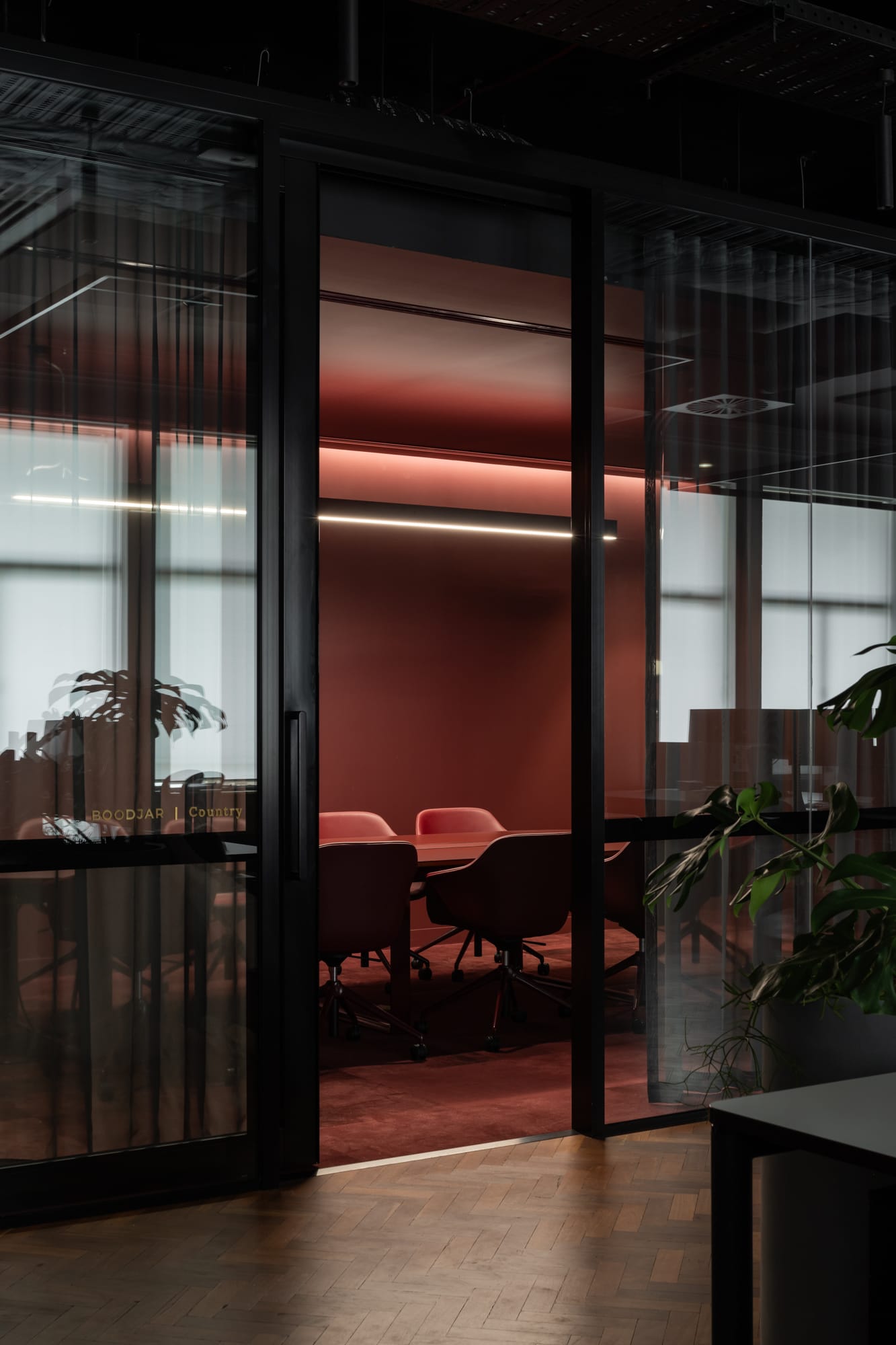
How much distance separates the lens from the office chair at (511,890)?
6.26m

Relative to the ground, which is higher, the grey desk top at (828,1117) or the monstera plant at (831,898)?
the monstera plant at (831,898)

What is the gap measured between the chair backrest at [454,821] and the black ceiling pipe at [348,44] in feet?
16.0

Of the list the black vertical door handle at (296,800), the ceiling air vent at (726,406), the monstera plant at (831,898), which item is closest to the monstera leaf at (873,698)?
the monstera plant at (831,898)

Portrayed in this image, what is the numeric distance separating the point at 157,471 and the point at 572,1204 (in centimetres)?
245

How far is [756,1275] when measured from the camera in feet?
11.3

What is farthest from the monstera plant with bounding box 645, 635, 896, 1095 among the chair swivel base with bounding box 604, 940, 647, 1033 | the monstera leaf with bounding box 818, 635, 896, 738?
the chair swivel base with bounding box 604, 940, 647, 1033

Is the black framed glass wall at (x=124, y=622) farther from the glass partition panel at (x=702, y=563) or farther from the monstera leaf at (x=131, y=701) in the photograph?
the glass partition panel at (x=702, y=563)

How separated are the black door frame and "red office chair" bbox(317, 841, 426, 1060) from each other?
4.81 feet

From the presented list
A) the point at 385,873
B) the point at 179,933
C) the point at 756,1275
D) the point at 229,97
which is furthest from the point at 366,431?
the point at 756,1275

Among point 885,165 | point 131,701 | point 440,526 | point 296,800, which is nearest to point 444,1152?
point 296,800

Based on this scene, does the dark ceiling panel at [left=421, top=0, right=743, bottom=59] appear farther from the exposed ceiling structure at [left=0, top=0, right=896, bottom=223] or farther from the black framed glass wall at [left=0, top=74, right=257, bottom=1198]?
the black framed glass wall at [left=0, top=74, right=257, bottom=1198]

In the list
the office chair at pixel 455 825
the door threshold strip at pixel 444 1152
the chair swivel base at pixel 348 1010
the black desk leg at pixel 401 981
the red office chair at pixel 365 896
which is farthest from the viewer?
the office chair at pixel 455 825

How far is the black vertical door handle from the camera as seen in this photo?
4.14 meters

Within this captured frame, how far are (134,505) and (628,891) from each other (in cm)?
229
